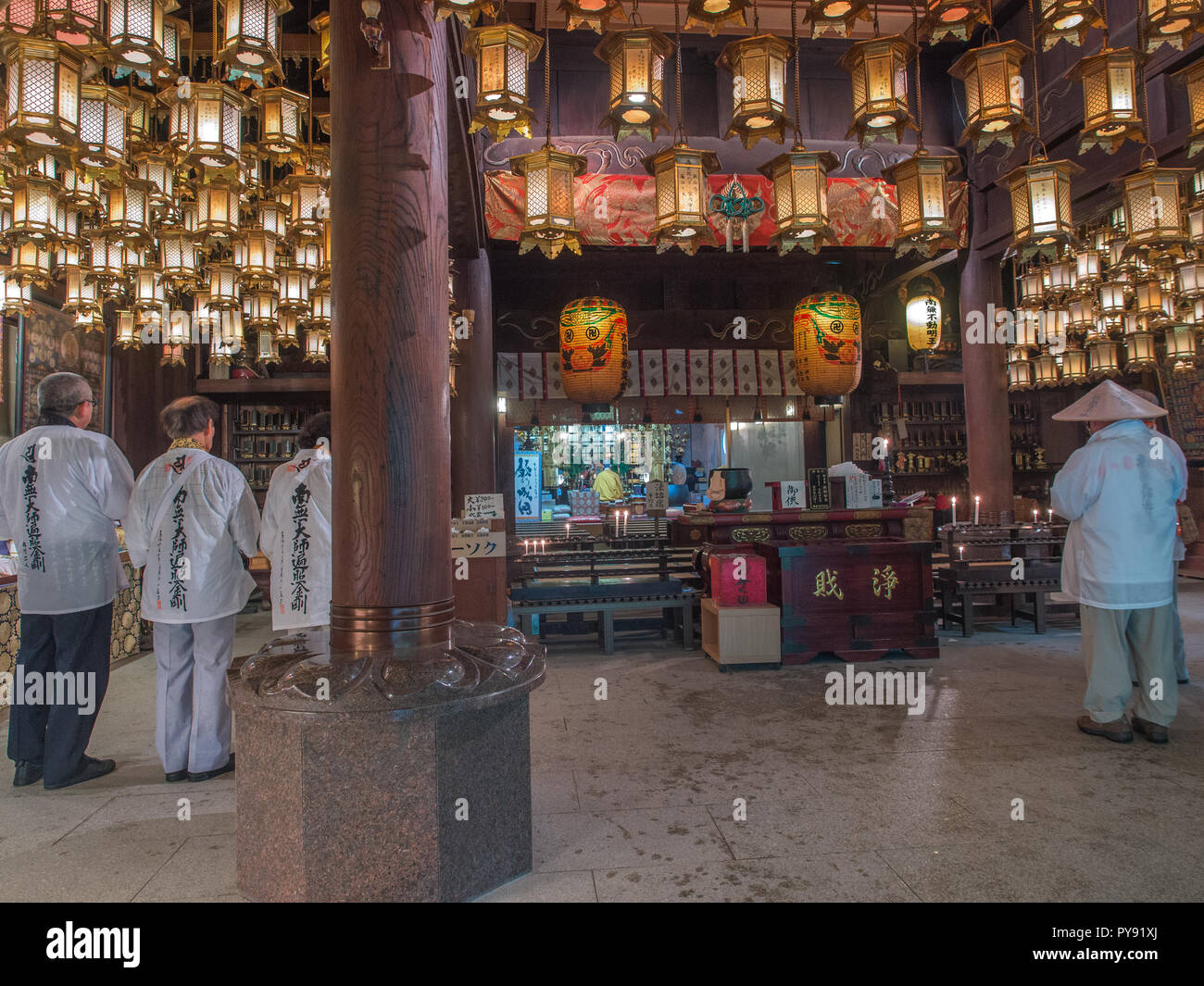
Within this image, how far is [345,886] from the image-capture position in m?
Result: 2.39

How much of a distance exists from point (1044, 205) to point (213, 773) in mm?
6174

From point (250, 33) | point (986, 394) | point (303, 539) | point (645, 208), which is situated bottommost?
point (303, 539)

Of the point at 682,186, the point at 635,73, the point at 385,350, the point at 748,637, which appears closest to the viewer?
the point at 385,350

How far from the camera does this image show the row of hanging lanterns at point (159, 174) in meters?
3.48

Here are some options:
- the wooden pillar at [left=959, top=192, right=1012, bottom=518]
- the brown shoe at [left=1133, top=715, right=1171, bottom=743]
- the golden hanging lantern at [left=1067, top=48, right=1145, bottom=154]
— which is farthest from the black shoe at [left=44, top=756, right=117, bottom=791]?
the wooden pillar at [left=959, top=192, right=1012, bottom=518]

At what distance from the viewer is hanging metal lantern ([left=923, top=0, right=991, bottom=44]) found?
3779 millimetres

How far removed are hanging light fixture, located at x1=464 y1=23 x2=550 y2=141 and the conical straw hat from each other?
11.5ft

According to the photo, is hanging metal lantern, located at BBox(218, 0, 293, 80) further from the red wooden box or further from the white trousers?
the red wooden box

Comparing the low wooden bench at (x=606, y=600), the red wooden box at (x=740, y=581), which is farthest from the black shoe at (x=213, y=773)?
the red wooden box at (x=740, y=581)

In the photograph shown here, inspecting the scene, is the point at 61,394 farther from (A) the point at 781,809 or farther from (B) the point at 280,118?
(A) the point at 781,809

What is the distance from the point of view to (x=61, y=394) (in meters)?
3.96

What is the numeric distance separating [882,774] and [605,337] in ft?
19.6

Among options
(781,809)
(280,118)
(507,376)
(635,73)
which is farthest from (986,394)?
(280,118)
